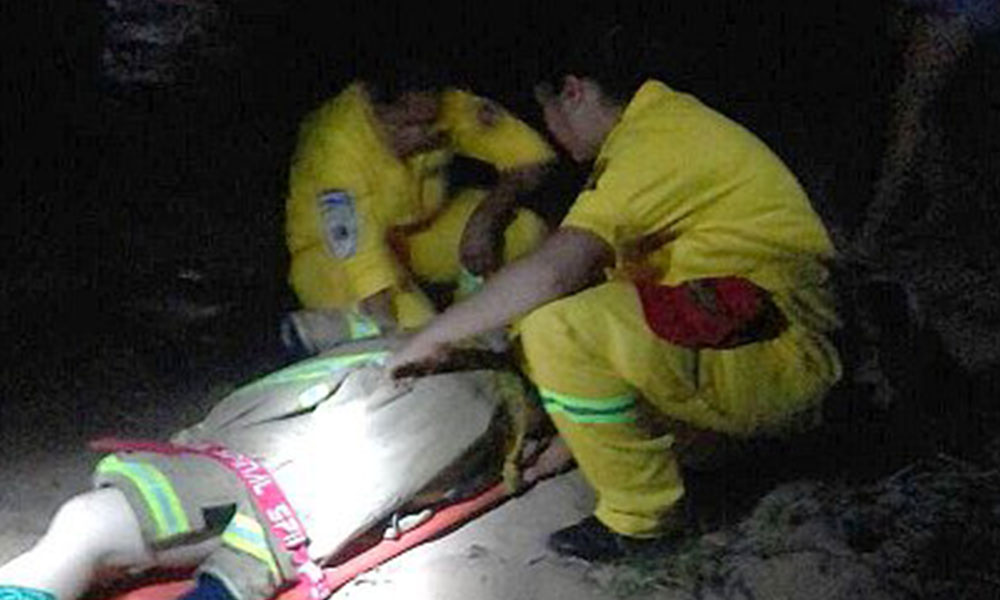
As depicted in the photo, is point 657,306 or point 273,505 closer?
point 273,505

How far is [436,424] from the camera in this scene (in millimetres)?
3596

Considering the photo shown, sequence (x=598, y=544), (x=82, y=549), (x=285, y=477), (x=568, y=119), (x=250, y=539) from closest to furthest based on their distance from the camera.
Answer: (x=82, y=549) → (x=250, y=539) → (x=285, y=477) → (x=598, y=544) → (x=568, y=119)

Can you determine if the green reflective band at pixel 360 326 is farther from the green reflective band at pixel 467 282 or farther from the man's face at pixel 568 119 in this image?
the man's face at pixel 568 119

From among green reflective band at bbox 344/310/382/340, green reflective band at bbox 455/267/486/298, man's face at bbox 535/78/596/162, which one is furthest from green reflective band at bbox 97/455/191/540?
green reflective band at bbox 455/267/486/298

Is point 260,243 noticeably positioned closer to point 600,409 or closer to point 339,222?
point 339,222

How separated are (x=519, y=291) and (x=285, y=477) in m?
0.70

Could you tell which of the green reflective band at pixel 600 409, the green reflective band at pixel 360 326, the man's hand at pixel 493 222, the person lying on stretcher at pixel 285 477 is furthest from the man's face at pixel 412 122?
the green reflective band at pixel 600 409

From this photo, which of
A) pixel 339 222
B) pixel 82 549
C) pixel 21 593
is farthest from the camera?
pixel 339 222

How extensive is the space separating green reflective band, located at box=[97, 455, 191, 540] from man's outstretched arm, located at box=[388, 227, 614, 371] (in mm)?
589

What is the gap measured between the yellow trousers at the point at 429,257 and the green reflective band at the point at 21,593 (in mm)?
1636

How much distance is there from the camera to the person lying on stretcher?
323 cm

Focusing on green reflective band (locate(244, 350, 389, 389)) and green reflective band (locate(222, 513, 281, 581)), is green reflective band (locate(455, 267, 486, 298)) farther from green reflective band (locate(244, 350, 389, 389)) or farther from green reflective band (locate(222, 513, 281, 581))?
green reflective band (locate(222, 513, 281, 581))

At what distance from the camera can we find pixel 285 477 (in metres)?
3.42

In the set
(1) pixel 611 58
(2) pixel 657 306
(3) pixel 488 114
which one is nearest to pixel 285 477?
(2) pixel 657 306
